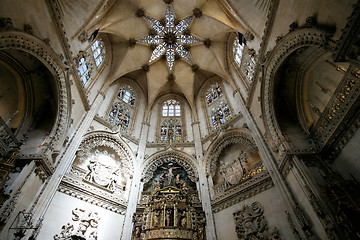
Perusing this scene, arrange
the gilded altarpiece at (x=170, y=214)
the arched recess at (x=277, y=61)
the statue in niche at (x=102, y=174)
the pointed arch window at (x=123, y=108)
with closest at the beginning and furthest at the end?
1. the arched recess at (x=277, y=61)
2. the gilded altarpiece at (x=170, y=214)
3. the statue in niche at (x=102, y=174)
4. the pointed arch window at (x=123, y=108)

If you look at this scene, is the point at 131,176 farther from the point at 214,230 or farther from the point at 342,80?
the point at 342,80

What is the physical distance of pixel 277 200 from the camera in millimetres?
8398

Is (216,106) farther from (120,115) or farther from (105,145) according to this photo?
(105,145)

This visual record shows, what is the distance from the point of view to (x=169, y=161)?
1407cm

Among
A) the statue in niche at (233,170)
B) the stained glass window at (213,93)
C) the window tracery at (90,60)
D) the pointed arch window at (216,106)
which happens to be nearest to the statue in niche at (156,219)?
the statue in niche at (233,170)

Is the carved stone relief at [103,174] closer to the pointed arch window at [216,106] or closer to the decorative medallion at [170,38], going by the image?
the pointed arch window at [216,106]

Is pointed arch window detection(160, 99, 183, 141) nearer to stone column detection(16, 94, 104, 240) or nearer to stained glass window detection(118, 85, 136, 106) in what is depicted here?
stained glass window detection(118, 85, 136, 106)

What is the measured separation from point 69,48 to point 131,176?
25.7ft

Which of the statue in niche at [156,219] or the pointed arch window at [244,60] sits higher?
the pointed arch window at [244,60]

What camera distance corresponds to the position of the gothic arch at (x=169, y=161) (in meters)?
13.0

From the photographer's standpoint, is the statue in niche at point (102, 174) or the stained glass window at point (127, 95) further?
the stained glass window at point (127, 95)

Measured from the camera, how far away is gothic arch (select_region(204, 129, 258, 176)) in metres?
11.6

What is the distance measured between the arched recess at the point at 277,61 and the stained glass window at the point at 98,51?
1151 centimetres

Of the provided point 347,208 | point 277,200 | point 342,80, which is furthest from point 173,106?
point 347,208
